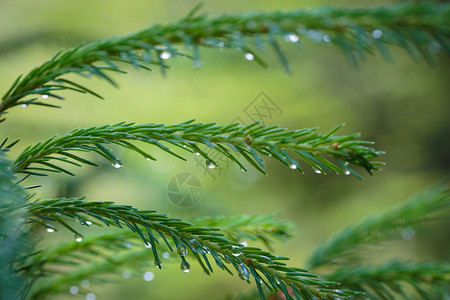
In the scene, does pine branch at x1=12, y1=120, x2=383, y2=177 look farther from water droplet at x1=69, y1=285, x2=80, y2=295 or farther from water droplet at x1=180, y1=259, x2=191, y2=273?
water droplet at x1=69, y1=285, x2=80, y2=295

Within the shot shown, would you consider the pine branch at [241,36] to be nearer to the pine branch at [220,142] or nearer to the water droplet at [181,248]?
the pine branch at [220,142]

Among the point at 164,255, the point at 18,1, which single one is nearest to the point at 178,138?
the point at 164,255

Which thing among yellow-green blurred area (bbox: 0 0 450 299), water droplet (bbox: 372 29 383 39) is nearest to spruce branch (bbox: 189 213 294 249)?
water droplet (bbox: 372 29 383 39)

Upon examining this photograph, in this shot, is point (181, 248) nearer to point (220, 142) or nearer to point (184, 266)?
point (184, 266)

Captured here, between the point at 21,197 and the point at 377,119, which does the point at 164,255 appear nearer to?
the point at 21,197

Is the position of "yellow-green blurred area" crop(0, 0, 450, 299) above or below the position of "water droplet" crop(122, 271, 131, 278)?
above

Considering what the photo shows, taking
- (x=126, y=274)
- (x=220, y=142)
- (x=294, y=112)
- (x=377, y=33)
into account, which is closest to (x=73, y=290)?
(x=126, y=274)
